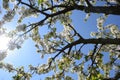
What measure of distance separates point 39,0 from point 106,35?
9894 millimetres

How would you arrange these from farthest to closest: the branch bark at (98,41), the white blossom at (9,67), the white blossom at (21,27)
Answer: the white blossom at (9,67)
the white blossom at (21,27)
the branch bark at (98,41)

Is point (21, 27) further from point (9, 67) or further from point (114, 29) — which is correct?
point (114, 29)

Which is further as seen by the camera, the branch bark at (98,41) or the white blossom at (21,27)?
the white blossom at (21,27)

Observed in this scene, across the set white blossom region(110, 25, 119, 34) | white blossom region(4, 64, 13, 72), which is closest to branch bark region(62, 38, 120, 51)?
white blossom region(4, 64, 13, 72)

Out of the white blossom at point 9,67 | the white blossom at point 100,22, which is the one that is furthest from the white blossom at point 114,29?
the white blossom at point 9,67

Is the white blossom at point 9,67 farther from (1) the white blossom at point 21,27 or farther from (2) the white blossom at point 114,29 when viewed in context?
(2) the white blossom at point 114,29

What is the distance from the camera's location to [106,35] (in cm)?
2100

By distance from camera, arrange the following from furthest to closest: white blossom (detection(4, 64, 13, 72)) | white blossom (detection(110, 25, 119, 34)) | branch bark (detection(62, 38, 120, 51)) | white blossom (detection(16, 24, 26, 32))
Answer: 1. white blossom (detection(110, 25, 119, 34))
2. white blossom (detection(4, 64, 13, 72))
3. white blossom (detection(16, 24, 26, 32))
4. branch bark (detection(62, 38, 120, 51))

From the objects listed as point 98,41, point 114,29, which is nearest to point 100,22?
point 114,29

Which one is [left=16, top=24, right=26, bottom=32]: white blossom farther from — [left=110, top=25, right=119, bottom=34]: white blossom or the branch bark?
[left=110, top=25, right=119, bottom=34]: white blossom

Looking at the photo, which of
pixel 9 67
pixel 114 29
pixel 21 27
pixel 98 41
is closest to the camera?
→ pixel 98 41

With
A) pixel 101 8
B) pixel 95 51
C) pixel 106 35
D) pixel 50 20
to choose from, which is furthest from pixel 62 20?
pixel 106 35

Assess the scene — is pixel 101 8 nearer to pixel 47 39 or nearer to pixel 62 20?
pixel 62 20

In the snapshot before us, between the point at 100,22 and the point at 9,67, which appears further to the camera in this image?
the point at 100,22
